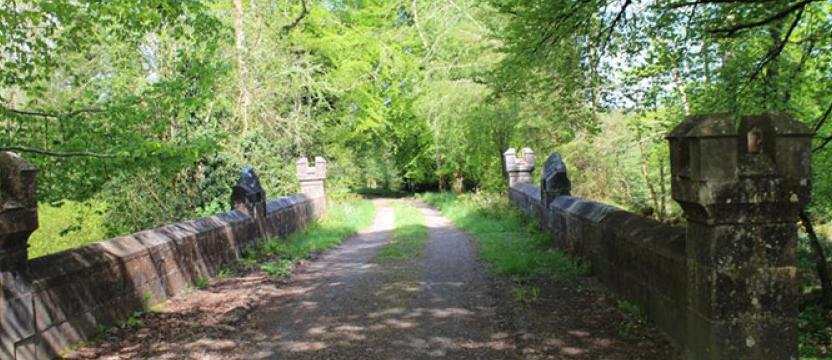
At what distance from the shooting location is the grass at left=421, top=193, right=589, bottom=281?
28.5ft

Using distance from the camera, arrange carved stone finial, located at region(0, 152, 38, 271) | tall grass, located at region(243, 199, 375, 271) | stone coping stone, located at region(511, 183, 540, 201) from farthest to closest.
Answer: stone coping stone, located at region(511, 183, 540, 201) < tall grass, located at region(243, 199, 375, 271) < carved stone finial, located at region(0, 152, 38, 271)

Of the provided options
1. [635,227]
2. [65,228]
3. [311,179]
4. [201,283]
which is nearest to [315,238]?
[201,283]

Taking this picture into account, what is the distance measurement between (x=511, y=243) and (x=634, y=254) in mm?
5896

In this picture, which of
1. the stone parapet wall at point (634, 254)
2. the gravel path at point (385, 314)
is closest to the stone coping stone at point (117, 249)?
the gravel path at point (385, 314)

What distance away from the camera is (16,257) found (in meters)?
4.88

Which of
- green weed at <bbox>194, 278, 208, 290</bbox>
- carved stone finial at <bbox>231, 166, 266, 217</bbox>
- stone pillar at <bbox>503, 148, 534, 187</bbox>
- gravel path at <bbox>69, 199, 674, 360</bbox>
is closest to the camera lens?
gravel path at <bbox>69, 199, 674, 360</bbox>

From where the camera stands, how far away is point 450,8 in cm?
2008

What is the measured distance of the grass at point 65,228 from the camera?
15.1 metres

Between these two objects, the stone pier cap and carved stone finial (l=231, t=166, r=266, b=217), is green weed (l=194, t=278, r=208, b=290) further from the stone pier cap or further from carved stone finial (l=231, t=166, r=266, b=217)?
the stone pier cap

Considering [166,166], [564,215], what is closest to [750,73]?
[564,215]

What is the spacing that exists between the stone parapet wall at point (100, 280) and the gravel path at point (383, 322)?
0.26m

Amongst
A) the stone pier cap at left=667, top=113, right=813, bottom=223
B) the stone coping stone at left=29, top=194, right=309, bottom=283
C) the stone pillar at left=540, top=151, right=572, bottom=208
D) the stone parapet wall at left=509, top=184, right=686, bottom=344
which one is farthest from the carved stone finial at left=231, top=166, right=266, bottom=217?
the stone pier cap at left=667, top=113, right=813, bottom=223

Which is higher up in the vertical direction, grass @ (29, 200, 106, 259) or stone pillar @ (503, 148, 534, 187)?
stone pillar @ (503, 148, 534, 187)

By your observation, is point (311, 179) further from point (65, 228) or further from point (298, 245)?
point (298, 245)
